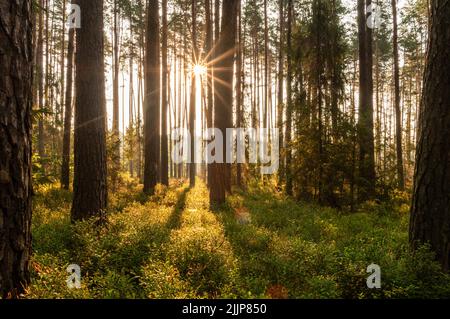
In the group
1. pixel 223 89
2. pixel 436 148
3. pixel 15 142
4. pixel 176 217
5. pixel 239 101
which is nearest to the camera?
pixel 15 142

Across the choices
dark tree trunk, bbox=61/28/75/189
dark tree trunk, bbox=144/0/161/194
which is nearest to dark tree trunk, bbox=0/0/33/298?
dark tree trunk, bbox=144/0/161/194

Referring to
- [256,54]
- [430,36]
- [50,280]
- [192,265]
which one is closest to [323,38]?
[430,36]

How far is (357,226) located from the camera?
28.3 ft

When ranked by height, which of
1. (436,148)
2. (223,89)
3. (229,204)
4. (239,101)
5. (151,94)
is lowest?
(229,204)

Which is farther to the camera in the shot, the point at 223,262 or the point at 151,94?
the point at 151,94

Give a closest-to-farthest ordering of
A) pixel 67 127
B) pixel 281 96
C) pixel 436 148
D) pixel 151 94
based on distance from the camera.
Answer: pixel 436 148
pixel 67 127
pixel 151 94
pixel 281 96

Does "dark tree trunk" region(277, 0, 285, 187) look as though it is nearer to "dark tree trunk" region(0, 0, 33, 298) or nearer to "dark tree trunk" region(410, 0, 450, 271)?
"dark tree trunk" region(410, 0, 450, 271)

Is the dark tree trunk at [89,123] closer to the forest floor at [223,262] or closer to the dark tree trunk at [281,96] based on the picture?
the forest floor at [223,262]

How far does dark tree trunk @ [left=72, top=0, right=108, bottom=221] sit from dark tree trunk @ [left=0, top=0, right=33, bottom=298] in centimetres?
377

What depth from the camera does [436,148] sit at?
4.66m

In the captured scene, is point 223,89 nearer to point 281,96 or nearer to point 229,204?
point 229,204

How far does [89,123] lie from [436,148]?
21.1ft

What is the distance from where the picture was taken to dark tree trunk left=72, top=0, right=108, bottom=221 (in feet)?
22.7

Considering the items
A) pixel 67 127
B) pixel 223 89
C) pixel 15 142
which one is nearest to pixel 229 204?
pixel 223 89
